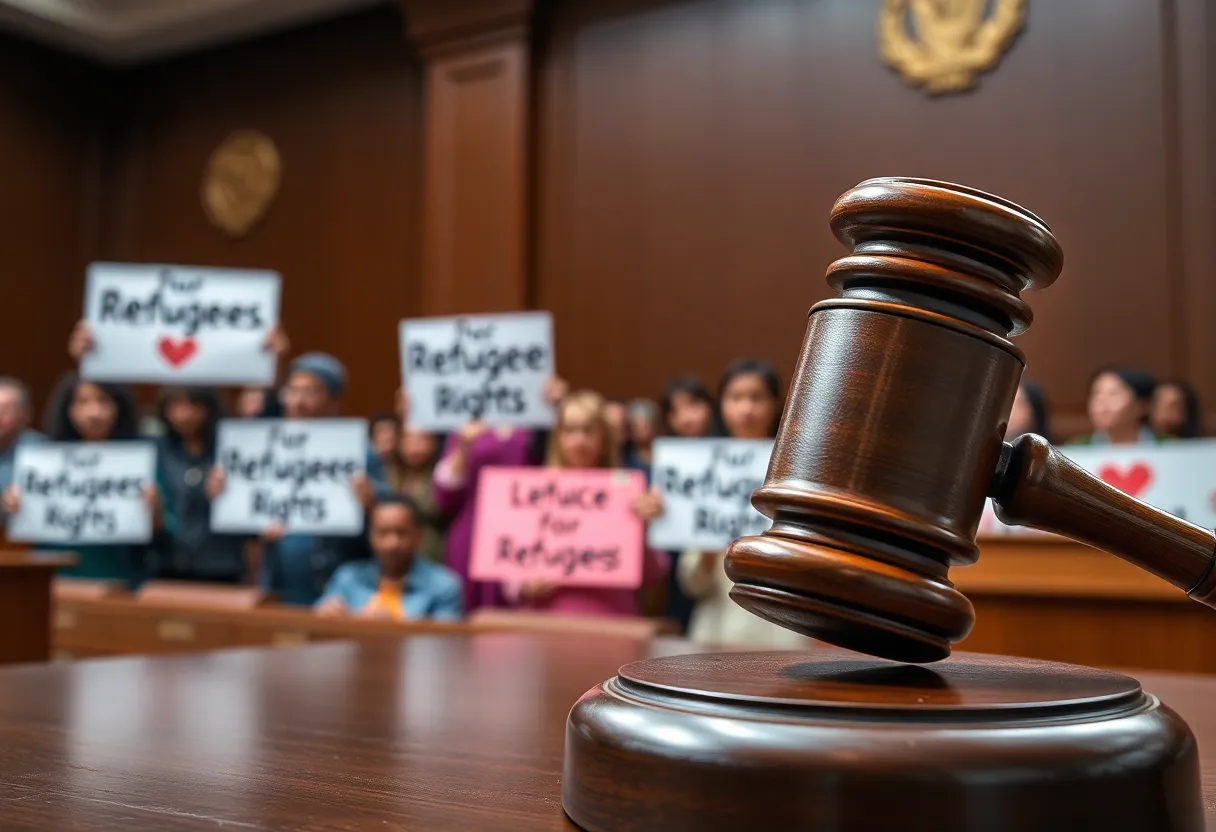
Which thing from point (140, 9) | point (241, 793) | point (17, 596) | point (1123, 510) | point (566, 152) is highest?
point (140, 9)

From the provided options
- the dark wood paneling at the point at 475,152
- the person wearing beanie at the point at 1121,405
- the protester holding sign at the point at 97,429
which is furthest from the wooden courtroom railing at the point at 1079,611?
the dark wood paneling at the point at 475,152

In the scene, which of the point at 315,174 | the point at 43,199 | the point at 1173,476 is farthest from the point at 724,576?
the point at 43,199

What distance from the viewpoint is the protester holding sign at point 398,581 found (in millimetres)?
3463

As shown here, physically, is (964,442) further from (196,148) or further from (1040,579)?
(196,148)

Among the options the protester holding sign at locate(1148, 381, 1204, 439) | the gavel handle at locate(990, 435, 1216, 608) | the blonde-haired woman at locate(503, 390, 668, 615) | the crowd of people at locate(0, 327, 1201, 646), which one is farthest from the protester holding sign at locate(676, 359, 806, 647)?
the gavel handle at locate(990, 435, 1216, 608)

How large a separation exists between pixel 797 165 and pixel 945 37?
2.92 ft

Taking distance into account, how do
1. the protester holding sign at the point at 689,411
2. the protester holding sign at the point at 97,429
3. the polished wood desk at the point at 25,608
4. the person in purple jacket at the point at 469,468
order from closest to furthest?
1. the polished wood desk at the point at 25,608
2. the person in purple jacket at the point at 469,468
3. the protester holding sign at the point at 689,411
4. the protester holding sign at the point at 97,429

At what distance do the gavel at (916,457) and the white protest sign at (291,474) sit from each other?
3.39 meters

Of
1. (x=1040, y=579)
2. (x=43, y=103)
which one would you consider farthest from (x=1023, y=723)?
(x=43, y=103)

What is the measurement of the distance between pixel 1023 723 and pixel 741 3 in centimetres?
600

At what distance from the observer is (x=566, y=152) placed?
6.40m

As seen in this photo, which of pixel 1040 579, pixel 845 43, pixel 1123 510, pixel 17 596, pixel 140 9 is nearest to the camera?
pixel 1123 510

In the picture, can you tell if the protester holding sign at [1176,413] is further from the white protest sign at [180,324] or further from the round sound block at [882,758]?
the round sound block at [882,758]

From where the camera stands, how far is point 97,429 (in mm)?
4477
